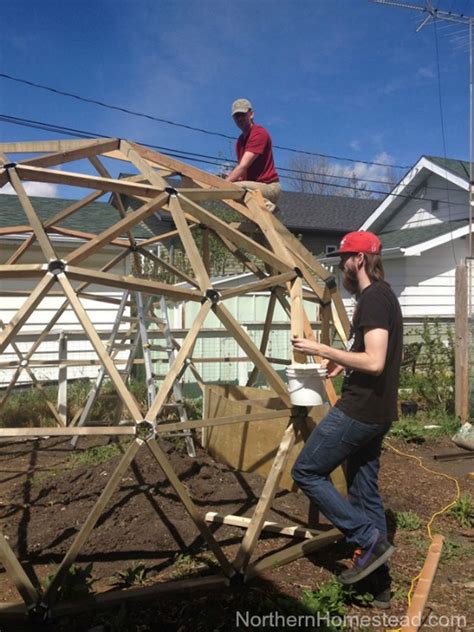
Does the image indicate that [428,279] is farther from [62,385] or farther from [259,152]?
[62,385]

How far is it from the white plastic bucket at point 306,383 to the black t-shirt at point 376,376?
295 mm

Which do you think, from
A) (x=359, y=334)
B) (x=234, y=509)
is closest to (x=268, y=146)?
(x=359, y=334)

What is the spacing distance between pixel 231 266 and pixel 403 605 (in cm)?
1505

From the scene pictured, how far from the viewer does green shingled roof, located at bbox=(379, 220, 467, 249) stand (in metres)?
13.0

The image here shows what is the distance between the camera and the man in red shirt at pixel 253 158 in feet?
18.0

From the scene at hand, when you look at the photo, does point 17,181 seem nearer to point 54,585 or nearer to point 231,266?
point 54,585

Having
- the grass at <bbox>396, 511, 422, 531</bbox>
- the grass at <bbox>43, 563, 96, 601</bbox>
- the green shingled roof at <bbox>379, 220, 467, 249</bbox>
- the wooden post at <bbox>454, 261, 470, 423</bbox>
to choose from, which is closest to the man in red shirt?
the grass at <bbox>396, 511, 422, 531</bbox>

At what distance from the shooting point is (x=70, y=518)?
4.34 meters

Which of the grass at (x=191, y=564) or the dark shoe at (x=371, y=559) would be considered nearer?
the dark shoe at (x=371, y=559)

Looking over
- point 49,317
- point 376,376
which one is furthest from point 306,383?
point 49,317

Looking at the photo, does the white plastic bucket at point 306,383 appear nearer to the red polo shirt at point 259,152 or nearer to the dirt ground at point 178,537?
the dirt ground at point 178,537

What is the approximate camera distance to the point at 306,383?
11.5 ft

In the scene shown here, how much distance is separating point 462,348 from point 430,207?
7966mm

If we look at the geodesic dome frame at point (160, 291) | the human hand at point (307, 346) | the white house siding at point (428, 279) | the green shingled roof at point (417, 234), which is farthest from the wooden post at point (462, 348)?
the human hand at point (307, 346)
